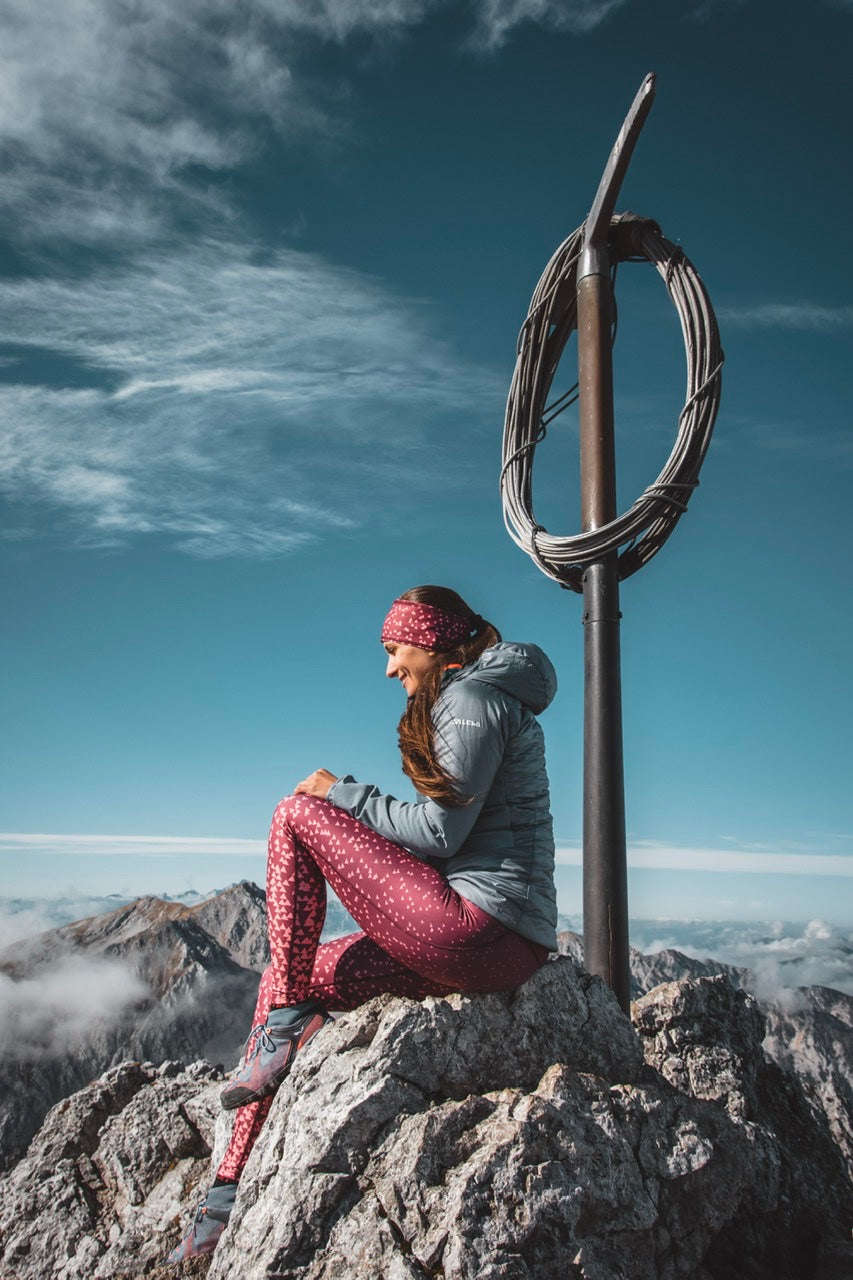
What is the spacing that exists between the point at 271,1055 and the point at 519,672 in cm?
206

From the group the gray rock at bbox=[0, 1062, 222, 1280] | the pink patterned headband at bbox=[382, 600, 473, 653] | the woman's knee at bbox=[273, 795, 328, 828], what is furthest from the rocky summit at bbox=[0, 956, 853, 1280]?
the pink patterned headband at bbox=[382, 600, 473, 653]

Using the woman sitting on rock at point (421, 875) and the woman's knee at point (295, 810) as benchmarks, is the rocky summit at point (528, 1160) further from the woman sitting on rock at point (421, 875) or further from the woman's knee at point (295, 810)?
the woman's knee at point (295, 810)

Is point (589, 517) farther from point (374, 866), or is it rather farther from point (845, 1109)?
point (845, 1109)

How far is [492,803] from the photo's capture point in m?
3.86

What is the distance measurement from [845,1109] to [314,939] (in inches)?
243

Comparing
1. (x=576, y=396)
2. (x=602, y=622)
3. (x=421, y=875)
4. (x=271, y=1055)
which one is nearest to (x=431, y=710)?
(x=421, y=875)

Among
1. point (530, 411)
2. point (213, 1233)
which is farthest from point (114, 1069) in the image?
point (530, 411)

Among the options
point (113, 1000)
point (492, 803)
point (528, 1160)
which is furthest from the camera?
A: point (113, 1000)

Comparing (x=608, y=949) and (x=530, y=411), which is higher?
(x=530, y=411)

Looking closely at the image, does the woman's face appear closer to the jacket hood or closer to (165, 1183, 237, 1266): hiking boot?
the jacket hood

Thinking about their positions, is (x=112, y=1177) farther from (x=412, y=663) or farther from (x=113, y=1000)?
(x=113, y=1000)

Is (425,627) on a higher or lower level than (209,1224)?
higher

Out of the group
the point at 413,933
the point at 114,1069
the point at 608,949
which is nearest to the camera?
the point at 413,933

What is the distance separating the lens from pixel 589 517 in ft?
19.3
